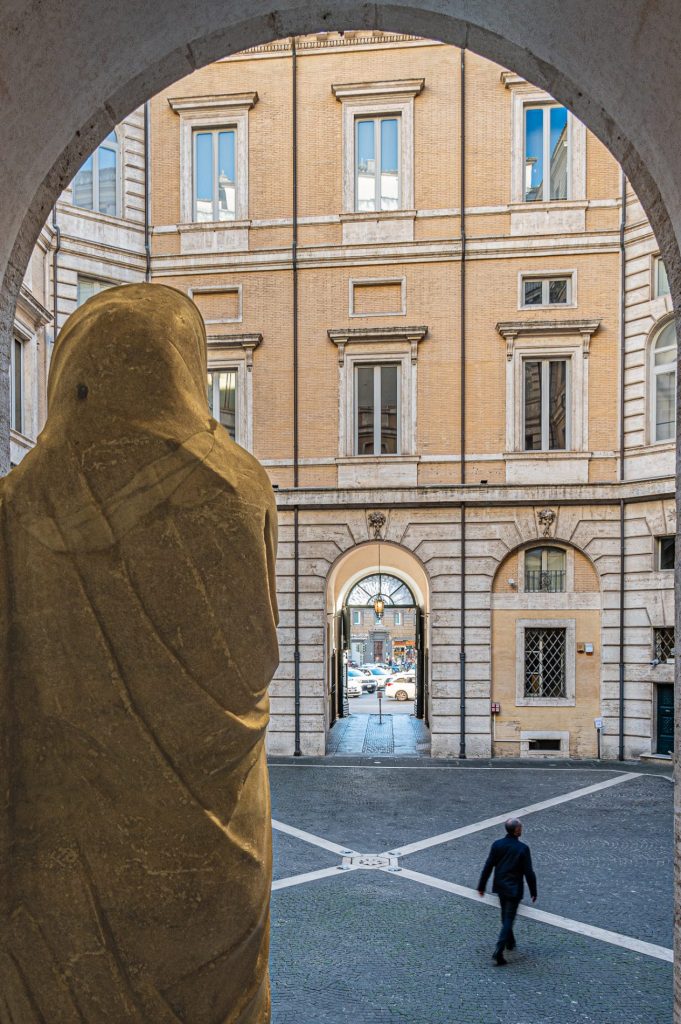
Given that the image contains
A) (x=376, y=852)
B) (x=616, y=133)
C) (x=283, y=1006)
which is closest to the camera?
(x=616, y=133)

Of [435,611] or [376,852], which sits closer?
[376,852]

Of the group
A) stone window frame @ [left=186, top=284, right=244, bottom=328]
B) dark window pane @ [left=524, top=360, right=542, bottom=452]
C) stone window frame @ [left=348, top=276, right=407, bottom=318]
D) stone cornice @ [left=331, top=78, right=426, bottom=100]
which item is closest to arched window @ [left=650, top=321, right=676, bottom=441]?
dark window pane @ [left=524, top=360, right=542, bottom=452]

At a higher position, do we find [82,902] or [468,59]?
[468,59]

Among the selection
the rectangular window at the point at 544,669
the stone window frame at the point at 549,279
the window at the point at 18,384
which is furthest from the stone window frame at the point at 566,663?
the window at the point at 18,384

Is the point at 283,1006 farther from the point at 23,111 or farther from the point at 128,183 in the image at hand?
the point at 128,183

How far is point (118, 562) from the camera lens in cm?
199

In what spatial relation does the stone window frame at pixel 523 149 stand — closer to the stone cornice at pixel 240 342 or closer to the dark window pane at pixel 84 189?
the stone cornice at pixel 240 342

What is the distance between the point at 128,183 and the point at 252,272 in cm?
362

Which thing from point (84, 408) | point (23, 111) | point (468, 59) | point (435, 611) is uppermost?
point (468, 59)

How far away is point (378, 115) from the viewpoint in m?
18.2

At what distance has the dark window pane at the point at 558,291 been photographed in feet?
58.7

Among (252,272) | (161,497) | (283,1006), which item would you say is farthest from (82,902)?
(252,272)

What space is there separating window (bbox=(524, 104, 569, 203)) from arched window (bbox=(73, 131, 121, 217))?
959 centimetres

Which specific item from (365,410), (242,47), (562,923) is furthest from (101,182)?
(562,923)
